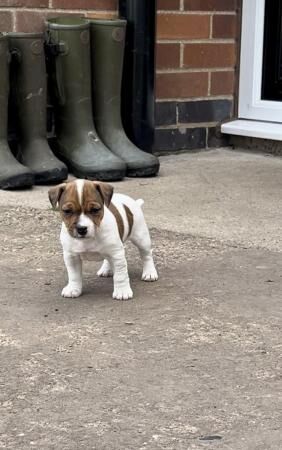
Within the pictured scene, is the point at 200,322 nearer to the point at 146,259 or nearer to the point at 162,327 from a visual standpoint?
the point at 162,327

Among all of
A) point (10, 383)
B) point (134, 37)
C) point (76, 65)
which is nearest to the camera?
point (10, 383)

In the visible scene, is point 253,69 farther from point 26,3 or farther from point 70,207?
point 70,207

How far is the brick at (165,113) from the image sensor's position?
6.19 metres

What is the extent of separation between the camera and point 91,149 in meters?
5.44

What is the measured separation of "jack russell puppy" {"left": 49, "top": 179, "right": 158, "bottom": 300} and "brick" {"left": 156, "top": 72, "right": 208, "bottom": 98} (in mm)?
2794

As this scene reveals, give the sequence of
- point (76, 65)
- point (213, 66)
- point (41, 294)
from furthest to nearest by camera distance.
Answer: point (213, 66)
point (76, 65)
point (41, 294)

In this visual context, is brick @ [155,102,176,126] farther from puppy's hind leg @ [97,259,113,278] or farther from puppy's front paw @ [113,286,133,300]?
puppy's front paw @ [113,286,133,300]

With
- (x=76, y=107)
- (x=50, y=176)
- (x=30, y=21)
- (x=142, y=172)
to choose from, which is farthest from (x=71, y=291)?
(x=30, y=21)

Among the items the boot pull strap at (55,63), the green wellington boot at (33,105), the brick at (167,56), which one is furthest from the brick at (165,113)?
the green wellington boot at (33,105)

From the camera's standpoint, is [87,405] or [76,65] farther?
[76,65]

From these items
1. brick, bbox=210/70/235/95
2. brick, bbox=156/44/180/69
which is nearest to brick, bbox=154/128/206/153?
brick, bbox=210/70/235/95

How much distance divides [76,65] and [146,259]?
221 centimetres

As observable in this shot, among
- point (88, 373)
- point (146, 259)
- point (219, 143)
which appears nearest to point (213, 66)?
point (219, 143)

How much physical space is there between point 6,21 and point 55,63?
40cm
